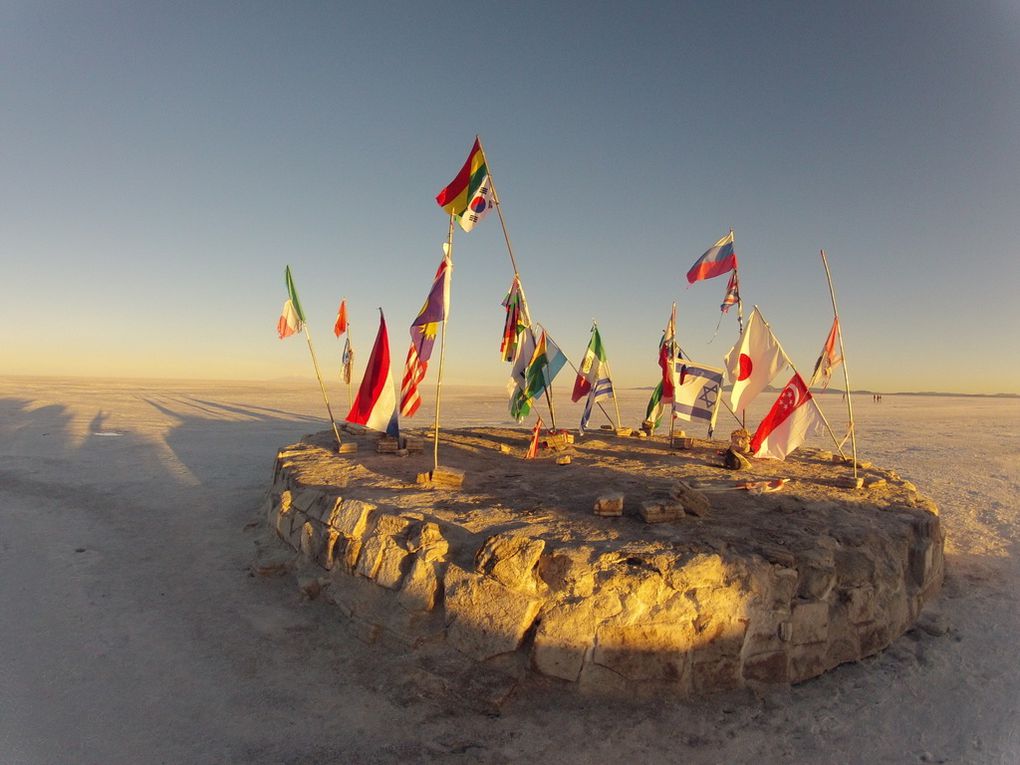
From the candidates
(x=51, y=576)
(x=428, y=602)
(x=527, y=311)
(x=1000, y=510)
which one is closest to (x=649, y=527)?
(x=428, y=602)

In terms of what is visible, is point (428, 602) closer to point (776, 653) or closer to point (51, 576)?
point (776, 653)

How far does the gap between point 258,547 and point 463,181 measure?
304 inches

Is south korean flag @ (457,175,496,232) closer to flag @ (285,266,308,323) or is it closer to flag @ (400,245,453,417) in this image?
flag @ (400,245,453,417)

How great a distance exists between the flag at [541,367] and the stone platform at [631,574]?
357cm

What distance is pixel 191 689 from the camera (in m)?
5.80

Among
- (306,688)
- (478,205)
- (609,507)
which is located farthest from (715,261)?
(306,688)

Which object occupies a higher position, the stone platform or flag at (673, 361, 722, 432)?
flag at (673, 361, 722, 432)

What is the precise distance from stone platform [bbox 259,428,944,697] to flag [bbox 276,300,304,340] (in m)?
4.52

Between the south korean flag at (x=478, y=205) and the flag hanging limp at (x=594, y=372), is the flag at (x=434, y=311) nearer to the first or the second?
the south korean flag at (x=478, y=205)

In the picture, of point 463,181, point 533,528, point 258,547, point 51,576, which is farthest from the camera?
point 463,181

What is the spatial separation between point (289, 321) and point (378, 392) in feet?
11.8

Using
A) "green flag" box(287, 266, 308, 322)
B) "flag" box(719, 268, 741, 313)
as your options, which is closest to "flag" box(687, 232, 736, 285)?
"flag" box(719, 268, 741, 313)

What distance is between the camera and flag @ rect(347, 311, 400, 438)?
402 inches

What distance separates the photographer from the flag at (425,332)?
9.39m
